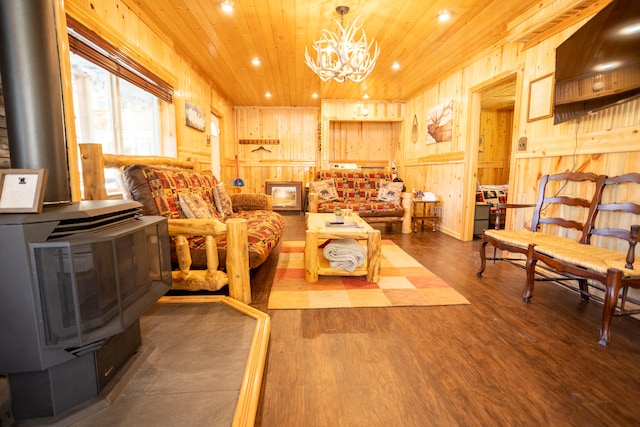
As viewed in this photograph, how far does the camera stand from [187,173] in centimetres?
271

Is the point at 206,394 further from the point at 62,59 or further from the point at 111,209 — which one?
the point at 62,59

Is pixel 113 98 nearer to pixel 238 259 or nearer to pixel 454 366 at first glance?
pixel 238 259

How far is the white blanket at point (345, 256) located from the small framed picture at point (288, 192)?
4.34 m

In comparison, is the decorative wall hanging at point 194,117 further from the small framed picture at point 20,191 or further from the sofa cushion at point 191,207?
the small framed picture at point 20,191

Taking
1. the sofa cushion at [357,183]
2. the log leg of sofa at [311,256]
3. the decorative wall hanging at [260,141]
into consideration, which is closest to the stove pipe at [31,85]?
the log leg of sofa at [311,256]

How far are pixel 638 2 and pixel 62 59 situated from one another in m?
3.36

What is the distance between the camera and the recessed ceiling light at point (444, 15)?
2.75m

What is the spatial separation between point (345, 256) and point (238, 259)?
36.6 inches

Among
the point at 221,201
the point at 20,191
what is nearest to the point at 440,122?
the point at 221,201

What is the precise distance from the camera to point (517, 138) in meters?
3.07

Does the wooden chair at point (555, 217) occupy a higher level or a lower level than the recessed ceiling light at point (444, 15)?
lower

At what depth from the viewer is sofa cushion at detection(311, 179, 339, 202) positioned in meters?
4.86

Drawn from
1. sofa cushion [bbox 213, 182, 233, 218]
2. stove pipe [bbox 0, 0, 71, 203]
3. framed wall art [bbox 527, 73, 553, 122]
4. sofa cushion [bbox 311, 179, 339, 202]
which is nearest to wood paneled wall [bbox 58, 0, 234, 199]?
stove pipe [bbox 0, 0, 71, 203]

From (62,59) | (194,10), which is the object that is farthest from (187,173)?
(194,10)
